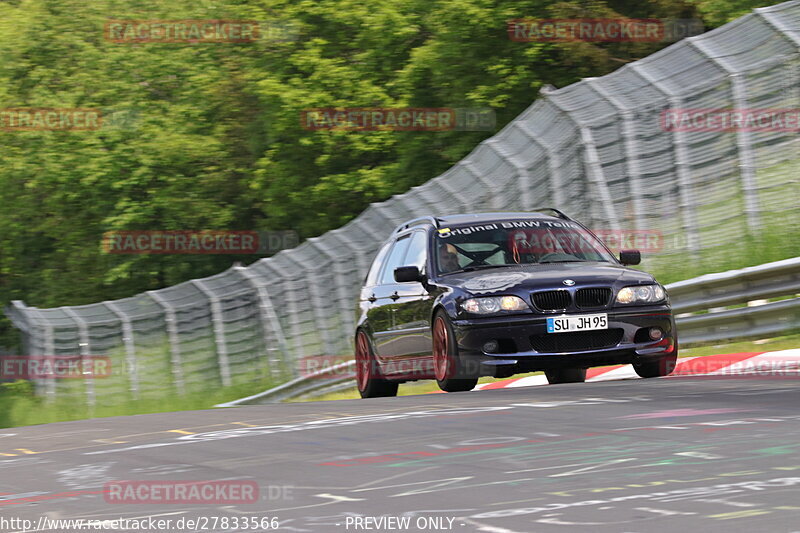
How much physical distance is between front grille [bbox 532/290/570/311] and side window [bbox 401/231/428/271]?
1.62 metres

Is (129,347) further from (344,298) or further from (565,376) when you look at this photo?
(565,376)

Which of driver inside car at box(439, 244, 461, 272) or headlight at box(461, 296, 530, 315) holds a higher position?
driver inside car at box(439, 244, 461, 272)

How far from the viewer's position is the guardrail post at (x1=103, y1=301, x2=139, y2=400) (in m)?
29.2

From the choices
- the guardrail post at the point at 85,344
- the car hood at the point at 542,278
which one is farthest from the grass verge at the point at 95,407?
the car hood at the point at 542,278

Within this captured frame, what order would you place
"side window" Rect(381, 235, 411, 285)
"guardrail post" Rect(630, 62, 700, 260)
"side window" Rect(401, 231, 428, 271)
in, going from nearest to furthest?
"side window" Rect(401, 231, 428, 271)
"side window" Rect(381, 235, 411, 285)
"guardrail post" Rect(630, 62, 700, 260)

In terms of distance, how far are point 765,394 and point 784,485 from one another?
3887mm

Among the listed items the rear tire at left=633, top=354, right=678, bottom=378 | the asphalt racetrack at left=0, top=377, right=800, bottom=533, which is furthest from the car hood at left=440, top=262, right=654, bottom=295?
the asphalt racetrack at left=0, top=377, right=800, bottom=533

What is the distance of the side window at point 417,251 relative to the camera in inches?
508

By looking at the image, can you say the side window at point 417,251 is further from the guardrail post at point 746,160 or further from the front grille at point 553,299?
the guardrail post at point 746,160

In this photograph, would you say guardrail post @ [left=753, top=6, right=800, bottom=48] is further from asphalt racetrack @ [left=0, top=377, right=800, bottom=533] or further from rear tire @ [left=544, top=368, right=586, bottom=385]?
asphalt racetrack @ [left=0, top=377, right=800, bottom=533]

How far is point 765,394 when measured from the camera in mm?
9164

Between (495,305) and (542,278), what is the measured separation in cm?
48

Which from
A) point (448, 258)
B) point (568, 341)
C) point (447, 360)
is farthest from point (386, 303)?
point (568, 341)

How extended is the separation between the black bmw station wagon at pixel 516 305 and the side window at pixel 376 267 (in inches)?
38.9
